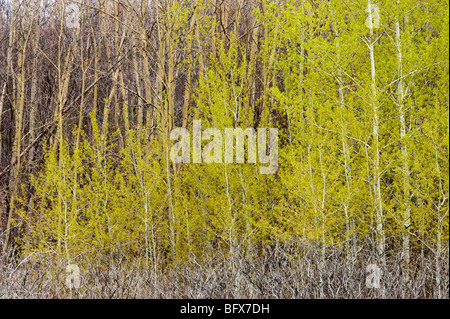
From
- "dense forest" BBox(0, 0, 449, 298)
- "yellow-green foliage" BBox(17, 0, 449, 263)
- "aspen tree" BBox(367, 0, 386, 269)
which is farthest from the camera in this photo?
"yellow-green foliage" BBox(17, 0, 449, 263)

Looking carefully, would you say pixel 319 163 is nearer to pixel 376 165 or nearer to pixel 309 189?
pixel 309 189

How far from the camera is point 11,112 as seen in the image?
16906 mm

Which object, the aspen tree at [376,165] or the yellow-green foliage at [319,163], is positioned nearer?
the aspen tree at [376,165]

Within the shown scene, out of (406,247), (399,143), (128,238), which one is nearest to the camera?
(406,247)

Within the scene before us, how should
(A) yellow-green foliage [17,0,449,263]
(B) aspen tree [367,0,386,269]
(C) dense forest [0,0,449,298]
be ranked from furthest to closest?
(A) yellow-green foliage [17,0,449,263]
(B) aspen tree [367,0,386,269]
(C) dense forest [0,0,449,298]

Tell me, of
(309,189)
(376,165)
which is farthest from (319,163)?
(376,165)

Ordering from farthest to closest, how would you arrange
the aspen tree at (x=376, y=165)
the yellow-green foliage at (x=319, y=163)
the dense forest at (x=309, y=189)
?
the yellow-green foliage at (x=319, y=163)
the aspen tree at (x=376, y=165)
the dense forest at (x=309, y=189)

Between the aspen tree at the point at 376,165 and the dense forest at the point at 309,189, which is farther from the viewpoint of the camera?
the aspen tree at the point at 376,165

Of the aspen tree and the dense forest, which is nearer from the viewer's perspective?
the dense forest

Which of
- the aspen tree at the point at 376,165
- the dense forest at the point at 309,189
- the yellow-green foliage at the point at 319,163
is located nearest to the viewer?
the dense forest at the point at 309,189
